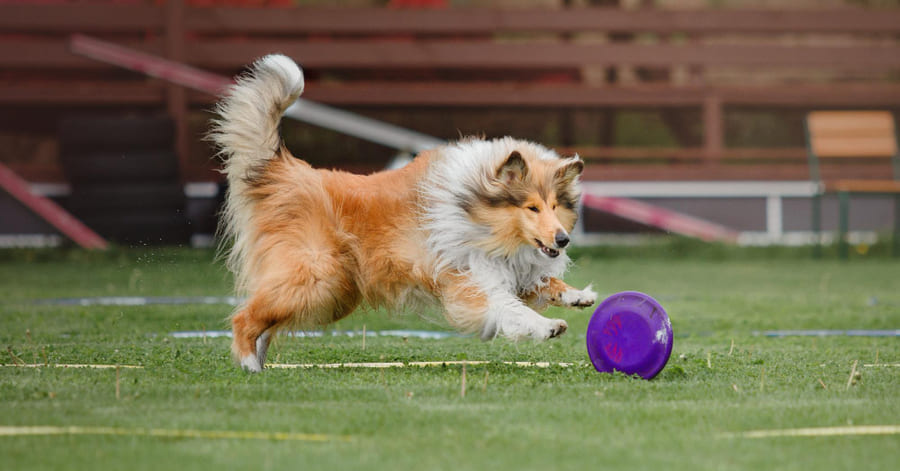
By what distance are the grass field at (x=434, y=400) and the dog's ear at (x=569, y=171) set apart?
2.58 ft

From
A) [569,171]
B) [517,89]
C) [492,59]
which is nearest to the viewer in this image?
[569,171]

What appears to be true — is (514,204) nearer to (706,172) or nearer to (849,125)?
(849,125)

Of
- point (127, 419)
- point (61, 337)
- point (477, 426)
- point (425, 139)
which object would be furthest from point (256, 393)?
point (425, 139)

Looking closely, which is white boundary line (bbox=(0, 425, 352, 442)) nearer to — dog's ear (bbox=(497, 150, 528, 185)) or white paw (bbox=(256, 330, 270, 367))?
white paw (bbox=(256, 330, 270, 367))

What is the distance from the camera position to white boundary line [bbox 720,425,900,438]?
10.7ft

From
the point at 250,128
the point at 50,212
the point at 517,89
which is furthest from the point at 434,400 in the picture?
→ the point at 517,89

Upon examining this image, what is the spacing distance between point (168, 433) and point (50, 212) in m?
8.82

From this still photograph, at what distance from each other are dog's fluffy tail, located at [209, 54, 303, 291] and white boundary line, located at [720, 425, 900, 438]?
2.33 m

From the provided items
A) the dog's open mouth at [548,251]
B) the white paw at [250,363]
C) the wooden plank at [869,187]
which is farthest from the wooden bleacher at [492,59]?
the dog's open mouth at [548,251]

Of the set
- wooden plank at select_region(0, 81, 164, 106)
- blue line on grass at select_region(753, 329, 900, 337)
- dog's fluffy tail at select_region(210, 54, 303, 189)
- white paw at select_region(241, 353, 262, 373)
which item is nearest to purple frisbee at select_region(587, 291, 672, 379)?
white paw at select_region(241, 353, 262, 373)

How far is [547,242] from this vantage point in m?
4.50

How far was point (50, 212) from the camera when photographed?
11.4 metres

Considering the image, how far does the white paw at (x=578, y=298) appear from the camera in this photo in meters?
4.68

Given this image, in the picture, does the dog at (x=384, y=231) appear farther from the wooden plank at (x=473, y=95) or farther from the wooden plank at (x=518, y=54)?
the wooden plank at (x=518, y=54)
